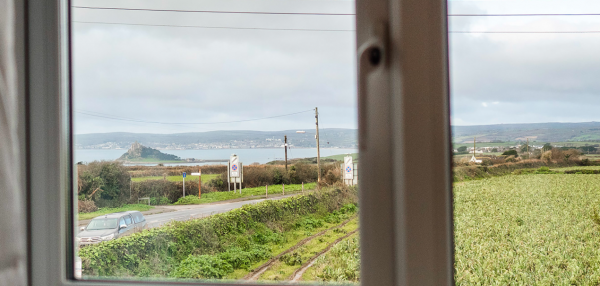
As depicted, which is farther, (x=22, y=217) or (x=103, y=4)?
(x=103, y=4)

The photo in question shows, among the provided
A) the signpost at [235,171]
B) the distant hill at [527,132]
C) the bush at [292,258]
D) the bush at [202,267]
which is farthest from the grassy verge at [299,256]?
the distant hill at [527,132]

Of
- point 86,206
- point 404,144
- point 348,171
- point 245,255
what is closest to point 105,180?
point 86,206

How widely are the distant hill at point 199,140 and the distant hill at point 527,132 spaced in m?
0.44

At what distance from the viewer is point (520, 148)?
2.74ft

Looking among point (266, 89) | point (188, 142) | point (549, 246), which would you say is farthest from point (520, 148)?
point (188, 142)

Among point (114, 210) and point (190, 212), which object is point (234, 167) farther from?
point (114, 210)

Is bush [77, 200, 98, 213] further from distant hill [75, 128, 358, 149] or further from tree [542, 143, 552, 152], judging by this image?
tree [542, 143, 552, 152]

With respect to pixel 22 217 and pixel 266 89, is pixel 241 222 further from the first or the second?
pixel 22 217

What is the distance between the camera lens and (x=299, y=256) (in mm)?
931

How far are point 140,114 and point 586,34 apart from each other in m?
1.32

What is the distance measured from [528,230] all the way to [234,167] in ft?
2.82

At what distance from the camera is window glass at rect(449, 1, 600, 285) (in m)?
0.80

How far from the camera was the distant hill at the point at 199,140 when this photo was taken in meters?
0.99

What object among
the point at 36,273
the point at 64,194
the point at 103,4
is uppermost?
the point at 103,4
